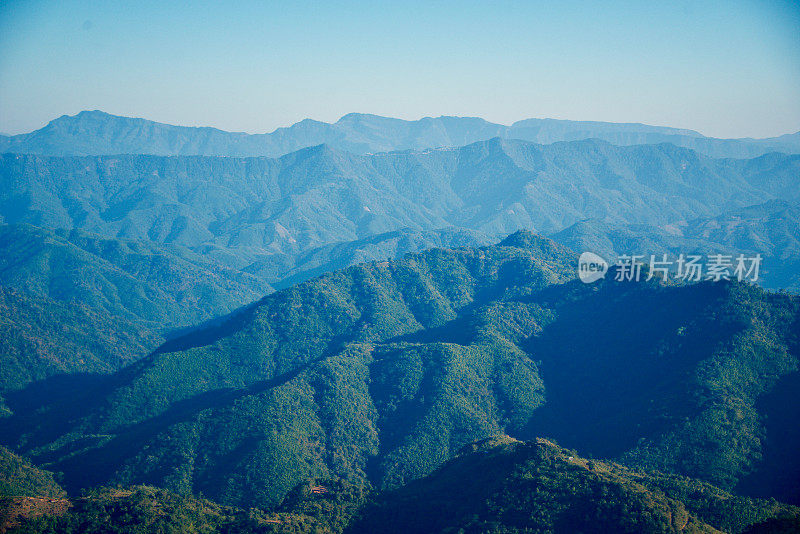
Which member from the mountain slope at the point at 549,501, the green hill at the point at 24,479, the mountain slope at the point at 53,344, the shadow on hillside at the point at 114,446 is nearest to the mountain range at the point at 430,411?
the mountain slope at the point at 549,501

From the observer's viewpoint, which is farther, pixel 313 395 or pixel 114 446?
pixel 313 395

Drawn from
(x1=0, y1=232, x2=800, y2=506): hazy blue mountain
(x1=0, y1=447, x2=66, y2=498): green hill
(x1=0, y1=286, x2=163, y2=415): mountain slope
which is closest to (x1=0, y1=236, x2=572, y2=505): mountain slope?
(x1=0, y1=232, x2=800, y2=506): hazy blue mountain

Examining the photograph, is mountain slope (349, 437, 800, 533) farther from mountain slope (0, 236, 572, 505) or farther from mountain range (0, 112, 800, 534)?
mountain slope (0, 236, 572, 505)

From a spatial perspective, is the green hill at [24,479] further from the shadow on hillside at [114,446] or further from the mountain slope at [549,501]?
the mountain slope at [549,501]

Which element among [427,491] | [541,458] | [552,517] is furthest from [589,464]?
[427,491]

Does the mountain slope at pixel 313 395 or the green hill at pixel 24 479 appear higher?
the mountain slope at pixel 313 395

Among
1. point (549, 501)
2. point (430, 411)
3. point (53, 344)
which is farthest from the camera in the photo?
point (53, 344)

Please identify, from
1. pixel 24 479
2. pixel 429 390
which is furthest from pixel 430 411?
pixel 24 479

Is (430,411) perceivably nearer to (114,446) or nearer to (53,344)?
(114,446)
